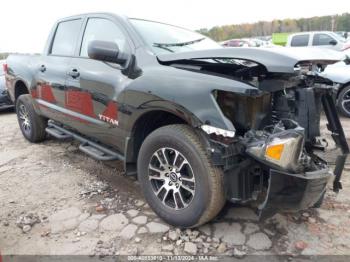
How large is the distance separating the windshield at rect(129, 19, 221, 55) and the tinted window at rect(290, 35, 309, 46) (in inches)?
425

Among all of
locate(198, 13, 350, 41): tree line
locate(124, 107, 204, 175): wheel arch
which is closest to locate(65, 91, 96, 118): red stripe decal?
locate(124, 107, 204, 175): wheel arch

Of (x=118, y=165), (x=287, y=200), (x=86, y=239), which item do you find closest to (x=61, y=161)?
(x=118, y=165)

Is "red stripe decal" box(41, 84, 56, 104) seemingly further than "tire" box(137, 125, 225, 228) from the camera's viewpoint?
Yes

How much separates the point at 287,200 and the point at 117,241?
1347 millimetres

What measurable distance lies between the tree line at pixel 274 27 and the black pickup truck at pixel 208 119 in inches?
1807

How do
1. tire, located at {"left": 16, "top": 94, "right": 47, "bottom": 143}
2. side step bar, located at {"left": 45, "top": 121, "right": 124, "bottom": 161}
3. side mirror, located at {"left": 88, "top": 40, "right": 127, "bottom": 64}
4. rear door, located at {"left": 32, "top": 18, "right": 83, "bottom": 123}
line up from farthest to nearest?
tire, located at {"left": 16, "top": 94, "right": 47, "bottom": 143} → rear door, located at {"left": 32, "top": 18, "right": 83, "bottom": 123} → side step bar, located at {"left": 45, "top": 121, "right": 124, "bottom": 161} → side mirror, located at {"left": 88, "top": 40, "right": 127, "bottom": 64}

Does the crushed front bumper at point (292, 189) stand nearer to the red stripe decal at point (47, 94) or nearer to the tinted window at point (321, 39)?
the red stripe decal at point (47, 94)

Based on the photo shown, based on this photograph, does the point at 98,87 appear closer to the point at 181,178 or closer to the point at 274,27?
the point at 181,178

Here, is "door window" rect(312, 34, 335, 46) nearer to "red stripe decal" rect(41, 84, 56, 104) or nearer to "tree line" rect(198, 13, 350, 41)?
"red stripe decal" rect(41, 84, 56, 104)

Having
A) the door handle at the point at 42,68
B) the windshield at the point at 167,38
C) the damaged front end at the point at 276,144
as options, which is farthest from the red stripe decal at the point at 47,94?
the damaged front end at the point at 276,144

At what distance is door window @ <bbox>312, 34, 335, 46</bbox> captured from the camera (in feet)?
44.7

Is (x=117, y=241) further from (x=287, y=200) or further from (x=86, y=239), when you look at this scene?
(x=287, y=200)

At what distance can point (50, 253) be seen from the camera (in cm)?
262

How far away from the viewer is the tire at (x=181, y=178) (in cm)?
250
